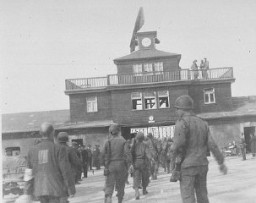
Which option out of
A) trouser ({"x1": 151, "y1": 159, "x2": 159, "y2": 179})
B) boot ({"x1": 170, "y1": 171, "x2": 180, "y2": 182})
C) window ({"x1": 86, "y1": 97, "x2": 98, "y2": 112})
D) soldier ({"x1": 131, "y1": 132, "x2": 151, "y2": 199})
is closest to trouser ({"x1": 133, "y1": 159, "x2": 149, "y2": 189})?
soldier ({"x1": 131, "y1": 132, "x2": 151, "y2": 199})

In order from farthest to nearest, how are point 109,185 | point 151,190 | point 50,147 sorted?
point 151,190 < point 109,185 < point 50,147

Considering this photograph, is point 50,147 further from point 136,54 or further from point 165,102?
point 136,54

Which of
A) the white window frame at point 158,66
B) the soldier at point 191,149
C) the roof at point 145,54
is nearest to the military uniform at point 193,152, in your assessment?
the soldier at point 191,149

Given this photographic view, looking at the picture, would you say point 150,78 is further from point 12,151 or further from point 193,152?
point 193,152

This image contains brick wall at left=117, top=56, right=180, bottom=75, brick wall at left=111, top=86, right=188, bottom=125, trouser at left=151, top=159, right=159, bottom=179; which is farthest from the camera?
brick wall at left=117, top=56, right=180, bottom=75

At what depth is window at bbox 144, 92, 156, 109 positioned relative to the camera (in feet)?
111

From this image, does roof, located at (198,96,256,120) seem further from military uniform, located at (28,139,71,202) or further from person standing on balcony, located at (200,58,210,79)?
military uniform, located at (28,139,71,202)

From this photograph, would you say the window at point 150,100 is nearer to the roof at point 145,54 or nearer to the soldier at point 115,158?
the roof at point 145,54

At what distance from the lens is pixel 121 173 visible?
8.78m

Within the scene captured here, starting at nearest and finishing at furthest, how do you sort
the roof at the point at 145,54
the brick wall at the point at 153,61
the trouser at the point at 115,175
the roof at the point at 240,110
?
the trouser at the point at 115,175
the roof at the point at 240,110
the brick wall at the point at 153,61
the roof at the point at 145,54

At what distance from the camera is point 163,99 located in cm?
3384

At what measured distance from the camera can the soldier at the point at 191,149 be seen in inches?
238

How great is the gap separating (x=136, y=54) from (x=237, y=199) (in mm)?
27864

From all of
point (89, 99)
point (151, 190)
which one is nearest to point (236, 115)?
point (89, 99)
